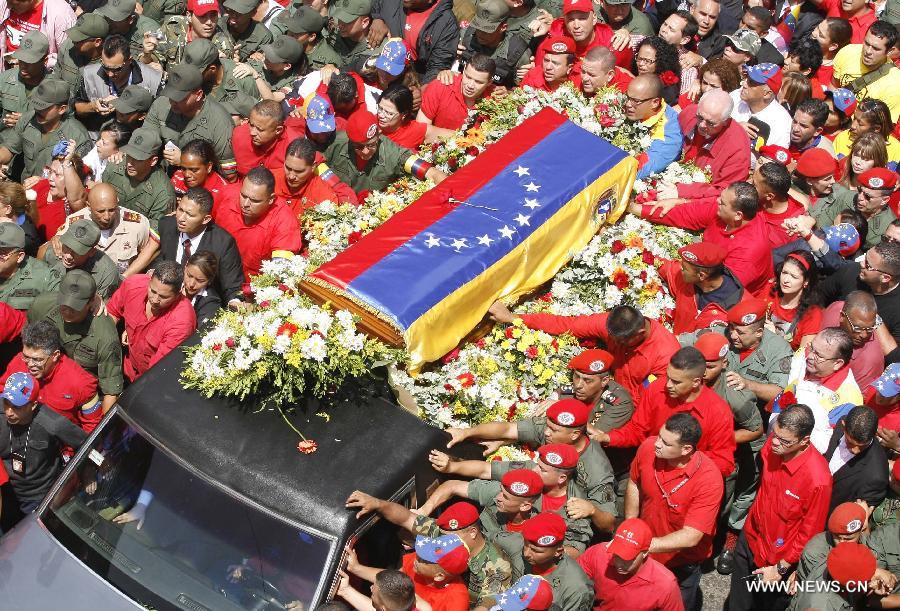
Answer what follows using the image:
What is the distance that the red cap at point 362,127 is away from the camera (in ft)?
34.3

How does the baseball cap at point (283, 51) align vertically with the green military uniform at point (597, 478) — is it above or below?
above

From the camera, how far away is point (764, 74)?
11164mm

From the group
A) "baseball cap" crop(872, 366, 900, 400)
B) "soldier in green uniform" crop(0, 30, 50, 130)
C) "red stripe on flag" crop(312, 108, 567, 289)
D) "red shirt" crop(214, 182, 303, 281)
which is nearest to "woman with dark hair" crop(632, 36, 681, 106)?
"red stripe on flag" crop(312, 108, 567, 289)

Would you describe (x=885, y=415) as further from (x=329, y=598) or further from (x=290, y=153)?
(x=290, y=153)

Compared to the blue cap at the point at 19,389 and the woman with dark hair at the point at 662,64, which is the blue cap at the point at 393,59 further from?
the blue cap at the point at 19,389

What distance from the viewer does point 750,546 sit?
27.9ft

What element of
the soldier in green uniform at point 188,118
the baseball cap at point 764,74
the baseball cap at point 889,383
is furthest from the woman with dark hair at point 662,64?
the baseball cap at point 889,383

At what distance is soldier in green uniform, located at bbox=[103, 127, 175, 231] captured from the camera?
10.9m

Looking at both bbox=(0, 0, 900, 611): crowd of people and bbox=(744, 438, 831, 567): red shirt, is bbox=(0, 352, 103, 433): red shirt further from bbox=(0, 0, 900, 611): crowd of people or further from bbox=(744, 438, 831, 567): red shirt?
bbox=(744, 438, 831, 567): red shirt

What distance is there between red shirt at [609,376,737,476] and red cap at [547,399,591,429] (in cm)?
61

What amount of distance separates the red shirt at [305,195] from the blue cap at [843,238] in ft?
12.7

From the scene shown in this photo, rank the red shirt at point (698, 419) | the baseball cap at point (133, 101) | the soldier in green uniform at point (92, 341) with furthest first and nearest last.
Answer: the baseball cap at point (133, 101) → the soldier in green uniform at point (92, 341) → the red shirt at point (698, 419)

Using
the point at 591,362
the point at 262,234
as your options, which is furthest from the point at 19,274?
the point at 591,362

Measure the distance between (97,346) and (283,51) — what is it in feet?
13.0
